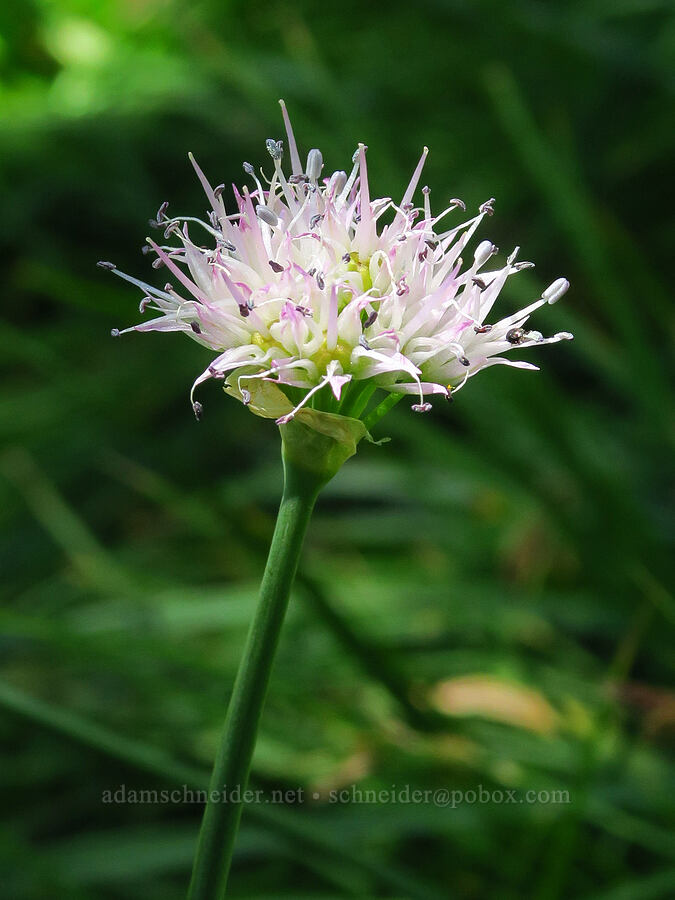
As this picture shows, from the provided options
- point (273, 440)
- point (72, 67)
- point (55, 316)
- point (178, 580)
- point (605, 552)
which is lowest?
point (605, 552)

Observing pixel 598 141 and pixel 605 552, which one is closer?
pixel 605 552

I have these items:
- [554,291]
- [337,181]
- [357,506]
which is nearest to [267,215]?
[337,181]

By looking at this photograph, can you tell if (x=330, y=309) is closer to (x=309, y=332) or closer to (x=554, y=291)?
(x=309, y=332)

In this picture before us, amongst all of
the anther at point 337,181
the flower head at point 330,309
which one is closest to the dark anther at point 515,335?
the flower head at point 330,309

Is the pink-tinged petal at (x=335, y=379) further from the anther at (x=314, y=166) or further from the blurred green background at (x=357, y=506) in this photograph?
the blurred green background at (x=357, y=506)

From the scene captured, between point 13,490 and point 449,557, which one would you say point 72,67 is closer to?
point 13,490

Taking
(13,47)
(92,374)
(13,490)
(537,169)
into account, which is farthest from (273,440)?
(13,47)

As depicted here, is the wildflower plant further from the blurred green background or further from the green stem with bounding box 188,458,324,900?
the blurred green background
